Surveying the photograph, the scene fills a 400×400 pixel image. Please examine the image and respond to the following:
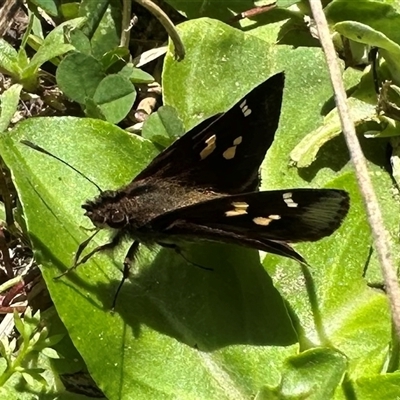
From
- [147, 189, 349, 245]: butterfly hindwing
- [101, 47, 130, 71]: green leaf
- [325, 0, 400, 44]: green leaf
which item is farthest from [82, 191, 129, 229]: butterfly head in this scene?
[325, 0, 400, 44]: green leaf

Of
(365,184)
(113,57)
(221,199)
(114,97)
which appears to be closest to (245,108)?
(221,199)

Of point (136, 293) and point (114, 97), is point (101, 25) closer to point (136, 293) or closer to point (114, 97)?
point (114, 97)

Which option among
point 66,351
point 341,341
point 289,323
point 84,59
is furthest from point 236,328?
point 84,59

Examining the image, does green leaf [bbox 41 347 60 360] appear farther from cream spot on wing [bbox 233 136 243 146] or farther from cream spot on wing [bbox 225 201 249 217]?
cream spot on wing [bbox 233 136 243 146]

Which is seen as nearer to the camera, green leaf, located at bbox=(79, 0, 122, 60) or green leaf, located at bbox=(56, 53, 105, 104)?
green leaf, located at bbox=(56, 53, 105, 104)

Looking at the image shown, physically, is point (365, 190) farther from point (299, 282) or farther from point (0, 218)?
point (0, 218)
